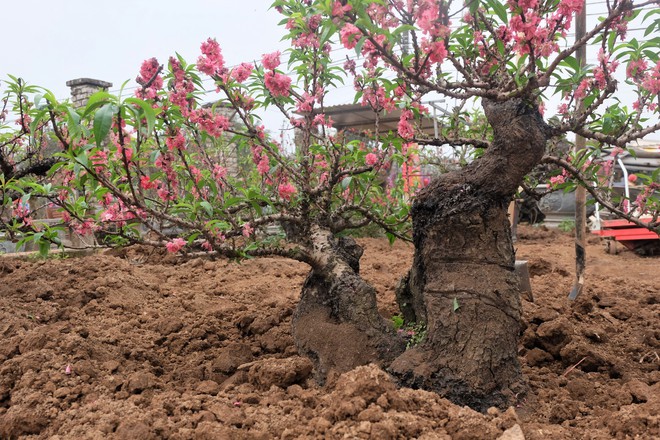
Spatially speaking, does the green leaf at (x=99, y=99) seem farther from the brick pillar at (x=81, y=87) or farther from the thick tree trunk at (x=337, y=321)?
the brick pillar at (x=81, y=87)

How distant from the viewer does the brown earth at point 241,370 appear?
70.1 inches

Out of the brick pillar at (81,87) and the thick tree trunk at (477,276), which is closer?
the thick tree trunk at (477,276)

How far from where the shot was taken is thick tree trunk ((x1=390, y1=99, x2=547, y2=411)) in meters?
2.19

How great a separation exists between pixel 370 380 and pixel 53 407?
138cm

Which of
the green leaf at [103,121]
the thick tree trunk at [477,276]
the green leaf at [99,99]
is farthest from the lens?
the thick tree trunk at [477,276]

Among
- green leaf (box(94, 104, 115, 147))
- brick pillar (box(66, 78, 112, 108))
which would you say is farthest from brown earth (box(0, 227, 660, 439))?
brick pillar (box(66, 78, 112, 108))

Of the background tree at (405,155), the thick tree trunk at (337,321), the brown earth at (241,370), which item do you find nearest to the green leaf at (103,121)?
the background tree at (405,155)

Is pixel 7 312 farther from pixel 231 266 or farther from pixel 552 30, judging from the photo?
pixel 552 30

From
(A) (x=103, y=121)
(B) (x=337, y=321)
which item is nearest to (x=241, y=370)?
(B) (x=337, y=321)

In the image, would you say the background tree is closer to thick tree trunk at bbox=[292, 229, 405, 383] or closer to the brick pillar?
thick tree trunk at bbox=[292, 229, 405, 383]

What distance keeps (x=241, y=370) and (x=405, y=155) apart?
1.51m

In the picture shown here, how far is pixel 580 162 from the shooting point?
3.01m

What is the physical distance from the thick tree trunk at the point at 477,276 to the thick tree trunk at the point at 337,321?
0.26 m

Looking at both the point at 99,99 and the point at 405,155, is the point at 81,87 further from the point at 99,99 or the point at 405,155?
the point at 99,99
